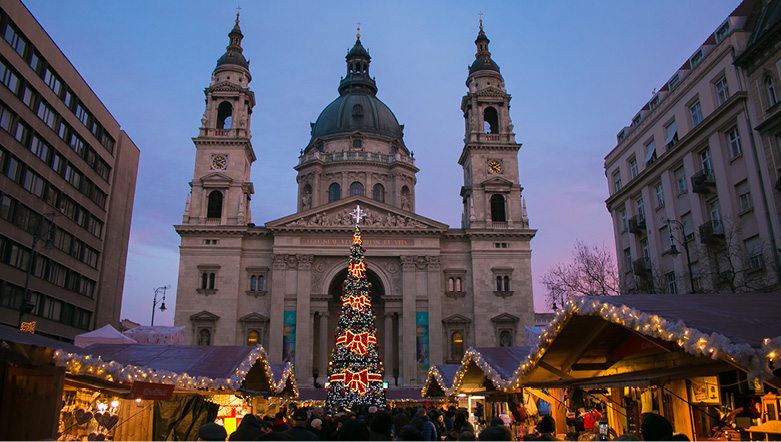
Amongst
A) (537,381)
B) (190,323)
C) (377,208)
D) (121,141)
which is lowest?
(537,381)

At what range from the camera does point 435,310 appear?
162 ft

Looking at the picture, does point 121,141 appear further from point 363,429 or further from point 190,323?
point 363,429

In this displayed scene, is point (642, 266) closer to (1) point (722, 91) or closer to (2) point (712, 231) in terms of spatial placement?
(2) point (712, 231)

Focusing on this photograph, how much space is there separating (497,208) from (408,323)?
1375 cm

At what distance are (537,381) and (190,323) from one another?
39271 millimetres

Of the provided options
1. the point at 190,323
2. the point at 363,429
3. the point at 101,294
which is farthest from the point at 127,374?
the point at 101,294

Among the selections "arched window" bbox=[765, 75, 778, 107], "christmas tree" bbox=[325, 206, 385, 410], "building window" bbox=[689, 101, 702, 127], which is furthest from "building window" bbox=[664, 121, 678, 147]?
"christmas tree" bbox=[325, 206, 385, 410]

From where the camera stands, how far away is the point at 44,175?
38438mm

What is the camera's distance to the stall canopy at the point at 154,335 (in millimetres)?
33750

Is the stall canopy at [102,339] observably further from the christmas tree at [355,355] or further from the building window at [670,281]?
the building window at [670,281]

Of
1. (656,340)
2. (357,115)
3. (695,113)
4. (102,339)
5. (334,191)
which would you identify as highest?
(357,115)

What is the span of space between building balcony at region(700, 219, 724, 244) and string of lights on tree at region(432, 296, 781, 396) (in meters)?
20.4

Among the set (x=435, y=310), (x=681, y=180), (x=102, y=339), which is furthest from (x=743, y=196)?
(x=102, y=339)

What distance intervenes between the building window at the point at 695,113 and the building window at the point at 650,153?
4.15 meters
